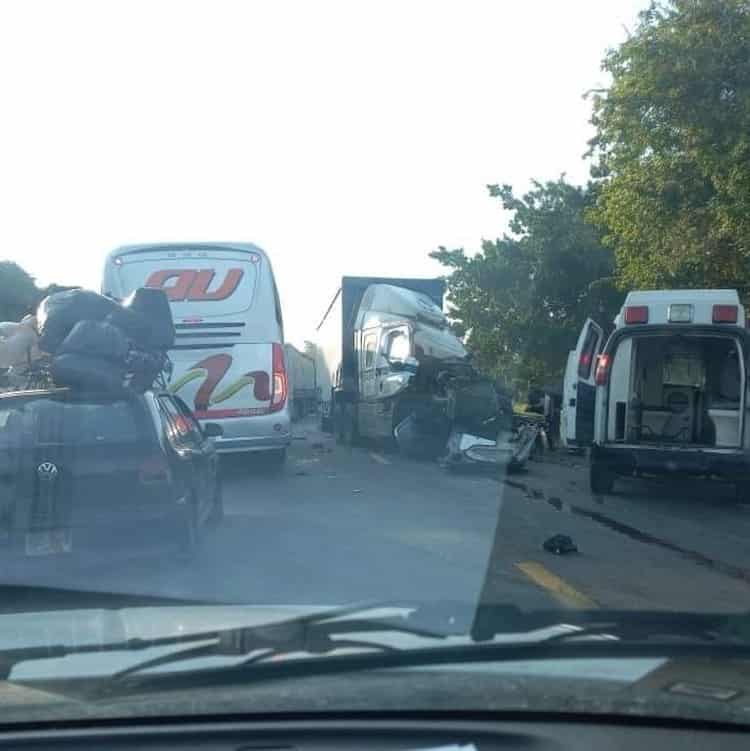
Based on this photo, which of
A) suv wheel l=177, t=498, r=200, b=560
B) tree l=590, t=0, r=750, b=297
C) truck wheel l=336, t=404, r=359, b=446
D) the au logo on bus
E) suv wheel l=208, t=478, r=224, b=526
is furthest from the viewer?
truck wheel l=336, t=404, r=359, b=446

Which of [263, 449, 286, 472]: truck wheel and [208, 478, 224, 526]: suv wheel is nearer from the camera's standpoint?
[208, 478, 224, 526]: suv wheel

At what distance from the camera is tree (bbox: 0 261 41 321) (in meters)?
46.0

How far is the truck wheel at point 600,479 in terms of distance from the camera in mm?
14078

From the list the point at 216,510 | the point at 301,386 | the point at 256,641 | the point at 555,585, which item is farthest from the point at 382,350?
the point at 301,386

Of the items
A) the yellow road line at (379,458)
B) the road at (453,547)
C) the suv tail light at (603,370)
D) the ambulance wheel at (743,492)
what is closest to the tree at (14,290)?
the yellow road line at (379,458)

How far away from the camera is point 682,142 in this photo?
66.1 feet

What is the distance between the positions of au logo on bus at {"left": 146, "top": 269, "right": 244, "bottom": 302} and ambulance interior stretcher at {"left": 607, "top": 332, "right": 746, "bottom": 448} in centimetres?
547

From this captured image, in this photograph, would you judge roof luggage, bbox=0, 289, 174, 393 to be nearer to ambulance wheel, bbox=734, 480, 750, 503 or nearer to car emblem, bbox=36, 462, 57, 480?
car emblem, bbox=36, 462, 57, 480

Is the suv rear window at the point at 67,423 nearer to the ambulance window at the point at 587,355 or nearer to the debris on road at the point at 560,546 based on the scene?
the debris on road at the point at 560,546

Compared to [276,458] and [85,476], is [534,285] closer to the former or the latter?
[276,458]

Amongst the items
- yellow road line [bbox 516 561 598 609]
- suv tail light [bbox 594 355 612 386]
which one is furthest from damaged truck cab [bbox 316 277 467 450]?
yellow road line [bbox 516 561 598 609]

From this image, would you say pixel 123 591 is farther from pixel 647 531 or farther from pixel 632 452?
pixel 632 452

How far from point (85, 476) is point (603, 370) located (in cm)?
787

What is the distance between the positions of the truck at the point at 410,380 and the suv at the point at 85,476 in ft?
31.9
